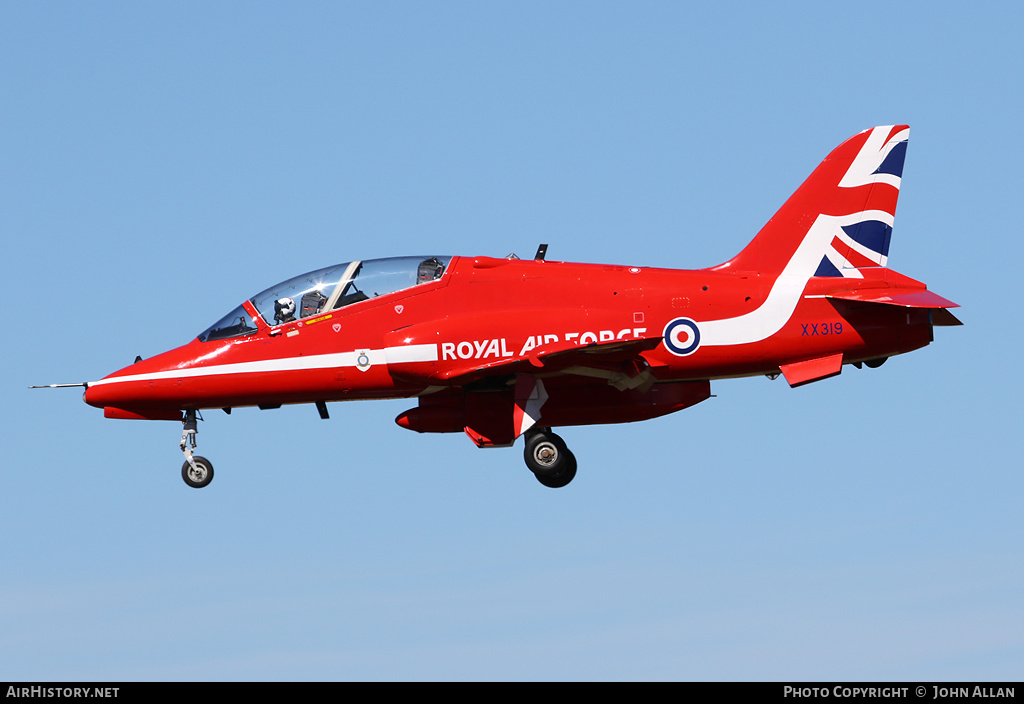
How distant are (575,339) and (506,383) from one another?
5.77ft

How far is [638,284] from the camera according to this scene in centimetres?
2852

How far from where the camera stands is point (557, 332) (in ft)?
92.3

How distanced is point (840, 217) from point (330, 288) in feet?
33.0

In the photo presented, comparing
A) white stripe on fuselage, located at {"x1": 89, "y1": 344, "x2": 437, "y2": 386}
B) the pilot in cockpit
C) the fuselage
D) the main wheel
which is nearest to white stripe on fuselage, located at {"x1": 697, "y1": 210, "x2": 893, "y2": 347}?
the fuselage

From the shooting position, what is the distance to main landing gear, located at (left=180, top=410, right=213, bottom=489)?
29.8 metres

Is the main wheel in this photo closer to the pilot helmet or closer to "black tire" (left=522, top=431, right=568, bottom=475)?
the pilot helmet

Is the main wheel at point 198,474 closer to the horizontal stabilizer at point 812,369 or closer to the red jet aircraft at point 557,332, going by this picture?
the red jet aircraft at point 557,332

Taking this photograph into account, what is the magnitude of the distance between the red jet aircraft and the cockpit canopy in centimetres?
3

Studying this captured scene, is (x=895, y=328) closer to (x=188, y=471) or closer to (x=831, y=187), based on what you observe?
(x=831, y=187)

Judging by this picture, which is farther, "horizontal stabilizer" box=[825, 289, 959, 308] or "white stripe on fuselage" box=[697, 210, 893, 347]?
"white stripe on fuselage" box=[697, 210, 893, 347]

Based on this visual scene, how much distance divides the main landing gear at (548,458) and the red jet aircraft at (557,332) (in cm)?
3

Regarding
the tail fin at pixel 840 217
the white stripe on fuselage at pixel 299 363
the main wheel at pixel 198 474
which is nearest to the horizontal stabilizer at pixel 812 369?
the tail fin at pixel 840 217
